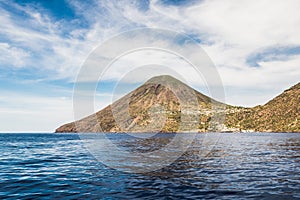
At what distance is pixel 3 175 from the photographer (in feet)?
111

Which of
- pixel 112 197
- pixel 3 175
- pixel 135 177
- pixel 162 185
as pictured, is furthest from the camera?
pixel 3 175

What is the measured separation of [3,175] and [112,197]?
1968 cm

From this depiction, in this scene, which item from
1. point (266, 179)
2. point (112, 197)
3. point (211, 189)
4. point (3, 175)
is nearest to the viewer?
point (112, 197)

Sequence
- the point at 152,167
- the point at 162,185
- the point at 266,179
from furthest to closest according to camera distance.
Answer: the point at 152,167 < the point at 266,179 < the point at 162,185

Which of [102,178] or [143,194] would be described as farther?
[102,178]

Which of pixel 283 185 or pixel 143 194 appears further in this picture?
pixel 283 185

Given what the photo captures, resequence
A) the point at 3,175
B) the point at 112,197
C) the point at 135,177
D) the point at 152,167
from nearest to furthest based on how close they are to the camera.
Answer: the point at 112,197 → the point at 135,177 → the point at 3,175 → the point at 152,167

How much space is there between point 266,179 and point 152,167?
53.1 ft

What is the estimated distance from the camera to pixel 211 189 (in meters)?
24.8

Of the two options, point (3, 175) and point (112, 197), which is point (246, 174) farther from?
point (3, 175)

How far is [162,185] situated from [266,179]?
467 inches

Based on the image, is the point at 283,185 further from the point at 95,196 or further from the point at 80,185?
the point at 80,185

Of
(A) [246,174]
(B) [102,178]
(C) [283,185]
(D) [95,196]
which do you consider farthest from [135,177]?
(C) [283,185]

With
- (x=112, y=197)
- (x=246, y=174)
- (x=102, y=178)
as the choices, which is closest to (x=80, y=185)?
(x=102, y=178)
